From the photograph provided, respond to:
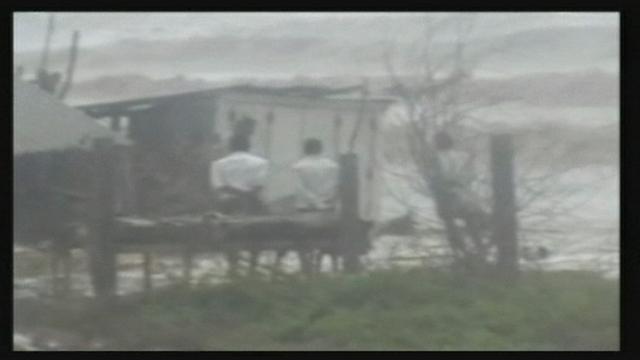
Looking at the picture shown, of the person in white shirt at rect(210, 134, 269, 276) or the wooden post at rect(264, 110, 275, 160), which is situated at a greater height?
the wooden post at rect(264, 110, 275, 160)

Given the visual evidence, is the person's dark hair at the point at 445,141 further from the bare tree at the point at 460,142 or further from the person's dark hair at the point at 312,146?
the person's dark hair at the point at 312,146

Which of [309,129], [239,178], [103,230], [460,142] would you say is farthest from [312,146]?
[103,230]

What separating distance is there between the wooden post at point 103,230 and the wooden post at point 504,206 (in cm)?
61

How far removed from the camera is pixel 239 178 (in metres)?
1.78

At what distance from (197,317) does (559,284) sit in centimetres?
58

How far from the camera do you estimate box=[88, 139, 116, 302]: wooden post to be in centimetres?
178

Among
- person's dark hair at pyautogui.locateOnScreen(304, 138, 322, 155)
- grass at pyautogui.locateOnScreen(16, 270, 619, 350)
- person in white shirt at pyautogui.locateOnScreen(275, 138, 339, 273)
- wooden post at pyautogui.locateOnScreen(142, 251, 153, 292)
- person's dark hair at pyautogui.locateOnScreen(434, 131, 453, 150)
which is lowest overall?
grass at pyautogui.locateOnScreen(16, 270, 619, 350)

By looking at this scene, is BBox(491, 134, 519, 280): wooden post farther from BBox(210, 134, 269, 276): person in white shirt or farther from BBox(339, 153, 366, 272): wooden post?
BBox(210, 134, 269, 276): person in white shirt

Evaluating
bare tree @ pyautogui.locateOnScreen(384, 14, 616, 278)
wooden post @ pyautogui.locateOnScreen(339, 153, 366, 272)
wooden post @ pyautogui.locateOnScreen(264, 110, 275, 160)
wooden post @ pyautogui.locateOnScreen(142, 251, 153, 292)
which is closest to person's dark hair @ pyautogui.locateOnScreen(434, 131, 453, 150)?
bare tree @ pyautogui.locateOnScreen(384, 14, 616, 278)

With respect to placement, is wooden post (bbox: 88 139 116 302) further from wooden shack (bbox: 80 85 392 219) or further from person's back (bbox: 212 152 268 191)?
person's back (bbox: 212 152 268 191)

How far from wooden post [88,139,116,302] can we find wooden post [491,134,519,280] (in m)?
0.61

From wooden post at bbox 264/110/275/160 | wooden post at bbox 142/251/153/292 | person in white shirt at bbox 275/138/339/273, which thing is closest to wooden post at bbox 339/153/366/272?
person in white shirt at bbox 275/138/339/273

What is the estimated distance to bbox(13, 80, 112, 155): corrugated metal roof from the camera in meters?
1.78
